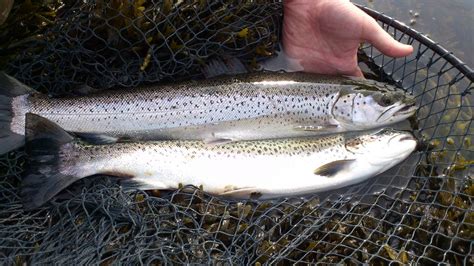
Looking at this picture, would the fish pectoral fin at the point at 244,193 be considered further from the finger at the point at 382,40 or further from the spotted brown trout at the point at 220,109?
the finger at the point at 382,40

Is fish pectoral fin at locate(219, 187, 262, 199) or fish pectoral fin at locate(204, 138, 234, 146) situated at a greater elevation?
fish pectoral fin at locate(204, 138, 234, 146)

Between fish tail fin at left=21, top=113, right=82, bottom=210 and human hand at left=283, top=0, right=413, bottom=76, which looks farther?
human hand at left=283, top=0, right=413, bottom=76

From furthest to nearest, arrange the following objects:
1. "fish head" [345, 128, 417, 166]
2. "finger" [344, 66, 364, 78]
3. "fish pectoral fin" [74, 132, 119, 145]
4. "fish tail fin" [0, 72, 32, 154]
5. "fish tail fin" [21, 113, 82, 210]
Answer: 1. "finger" [344, 66, 364, 78]
2. "fish head" [345, 128, 417, 166]
3. "fish pectoral fin" [74, 132, 119, 145]
4. "fish tail fin" [0, 72, 32, 154]
5. "fish tail fin" [21, 113, 82, 210]

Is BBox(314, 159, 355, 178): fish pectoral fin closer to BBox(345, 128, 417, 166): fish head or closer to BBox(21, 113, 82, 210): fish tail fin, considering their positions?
BBox(345, 128, 417, 166): fish head

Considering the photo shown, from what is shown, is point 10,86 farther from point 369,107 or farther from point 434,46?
point 434,46

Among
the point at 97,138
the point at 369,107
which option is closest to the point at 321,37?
the point at 369,107

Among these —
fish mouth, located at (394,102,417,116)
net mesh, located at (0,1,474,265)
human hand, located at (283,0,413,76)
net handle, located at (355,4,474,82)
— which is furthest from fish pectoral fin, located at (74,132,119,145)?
net handle, located at (355,4,474,82)

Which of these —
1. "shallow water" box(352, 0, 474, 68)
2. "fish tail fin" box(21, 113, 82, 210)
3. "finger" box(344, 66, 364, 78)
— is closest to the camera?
"fish tail fin" box(21, 113, 82, 210)

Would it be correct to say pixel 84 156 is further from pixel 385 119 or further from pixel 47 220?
pixel 385 119

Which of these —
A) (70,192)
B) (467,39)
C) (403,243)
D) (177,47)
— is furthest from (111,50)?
(467,39)
